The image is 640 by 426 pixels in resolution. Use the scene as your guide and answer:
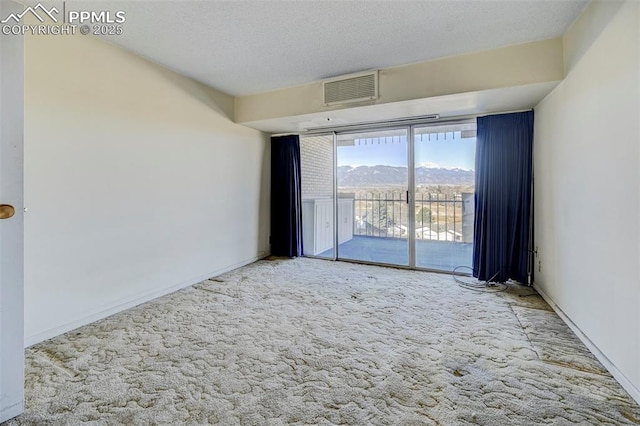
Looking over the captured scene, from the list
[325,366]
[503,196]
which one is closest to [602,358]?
[325,366]

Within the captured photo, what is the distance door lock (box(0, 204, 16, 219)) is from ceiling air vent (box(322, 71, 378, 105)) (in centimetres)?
277

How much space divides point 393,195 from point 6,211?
150 inches

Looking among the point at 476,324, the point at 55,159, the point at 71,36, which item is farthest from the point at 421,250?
the point at 71,36

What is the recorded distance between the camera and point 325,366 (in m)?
1.83

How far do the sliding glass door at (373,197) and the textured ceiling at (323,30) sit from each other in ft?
4.39

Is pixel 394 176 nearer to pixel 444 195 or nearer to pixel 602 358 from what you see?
pixel 444 195

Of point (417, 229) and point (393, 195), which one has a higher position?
point (393, 195)

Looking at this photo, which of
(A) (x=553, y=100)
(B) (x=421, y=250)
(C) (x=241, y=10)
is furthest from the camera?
(B) (x=421, y=250)

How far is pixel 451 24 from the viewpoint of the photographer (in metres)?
2.31

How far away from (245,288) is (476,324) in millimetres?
2294

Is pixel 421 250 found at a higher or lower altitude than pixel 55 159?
lower

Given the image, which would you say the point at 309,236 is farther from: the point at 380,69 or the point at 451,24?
the point at 451,24

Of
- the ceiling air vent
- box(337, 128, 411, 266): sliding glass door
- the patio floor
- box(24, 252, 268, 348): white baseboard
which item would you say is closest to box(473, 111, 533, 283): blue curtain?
the patio floor

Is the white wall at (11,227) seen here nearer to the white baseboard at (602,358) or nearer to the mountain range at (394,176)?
the white baseboard at (602,358)
